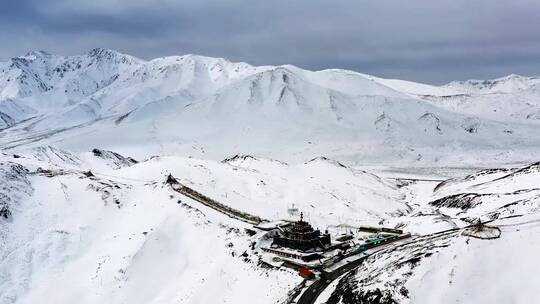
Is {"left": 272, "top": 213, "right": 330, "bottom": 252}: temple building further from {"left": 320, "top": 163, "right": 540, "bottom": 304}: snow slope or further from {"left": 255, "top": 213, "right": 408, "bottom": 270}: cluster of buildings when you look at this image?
{"left": 320, "top": 163, "right": 540, "bottom": 304}: snow slope

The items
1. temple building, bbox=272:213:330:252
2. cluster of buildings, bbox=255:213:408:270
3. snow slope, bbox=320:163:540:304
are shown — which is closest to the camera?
snow slope, bbox=320:163:540:304

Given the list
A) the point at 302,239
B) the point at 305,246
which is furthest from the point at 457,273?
the point at 302,239

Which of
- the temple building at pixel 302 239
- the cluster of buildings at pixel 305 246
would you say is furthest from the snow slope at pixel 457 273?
the temple building at pixel 302 239

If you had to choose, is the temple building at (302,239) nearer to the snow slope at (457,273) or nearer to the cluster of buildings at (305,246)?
the cluster of buildings at (305,246)

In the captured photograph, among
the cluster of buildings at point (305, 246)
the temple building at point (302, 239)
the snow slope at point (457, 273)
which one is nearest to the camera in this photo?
the snow slope at point (457, 273)

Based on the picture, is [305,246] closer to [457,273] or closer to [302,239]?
[302,239]

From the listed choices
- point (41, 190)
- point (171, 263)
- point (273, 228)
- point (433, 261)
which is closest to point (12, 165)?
point (41, 190)

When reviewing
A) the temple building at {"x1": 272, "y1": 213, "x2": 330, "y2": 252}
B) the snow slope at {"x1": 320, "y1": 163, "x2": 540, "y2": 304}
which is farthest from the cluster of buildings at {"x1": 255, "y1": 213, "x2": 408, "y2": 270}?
the snow slope at {"x1": 320, "y1": 163, "x2": 540, "y2": 304}

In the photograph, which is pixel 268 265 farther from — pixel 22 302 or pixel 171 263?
pixel 22 302
